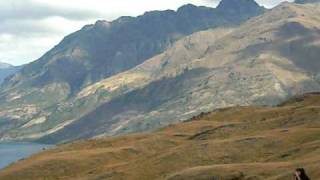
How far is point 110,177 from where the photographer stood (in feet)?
373

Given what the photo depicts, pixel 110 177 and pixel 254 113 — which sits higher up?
Result: pixel 254 113

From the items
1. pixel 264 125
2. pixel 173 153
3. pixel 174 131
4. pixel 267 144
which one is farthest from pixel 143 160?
pixel 174 131

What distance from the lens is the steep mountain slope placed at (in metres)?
82.1

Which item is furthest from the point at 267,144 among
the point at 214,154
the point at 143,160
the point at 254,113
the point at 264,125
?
the point at 254,113

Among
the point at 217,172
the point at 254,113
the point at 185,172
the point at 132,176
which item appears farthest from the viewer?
the point at 254,113

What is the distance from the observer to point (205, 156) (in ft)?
370

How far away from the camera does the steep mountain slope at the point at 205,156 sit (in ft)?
269

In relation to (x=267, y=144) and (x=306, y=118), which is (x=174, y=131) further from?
(x=267, y=144)

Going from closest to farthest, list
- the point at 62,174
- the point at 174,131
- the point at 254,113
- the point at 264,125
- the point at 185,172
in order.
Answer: the point at 185,172 → the point at 62,174 → the point at 264,125 → the point at 174,131 → the point at 254,113

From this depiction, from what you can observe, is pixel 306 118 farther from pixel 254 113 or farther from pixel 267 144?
pixel 254 113

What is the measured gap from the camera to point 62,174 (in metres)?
138

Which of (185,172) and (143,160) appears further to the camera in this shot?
(143,160)

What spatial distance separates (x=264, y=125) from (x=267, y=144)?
3845 centimetres

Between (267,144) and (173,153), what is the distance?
19.5 metres
